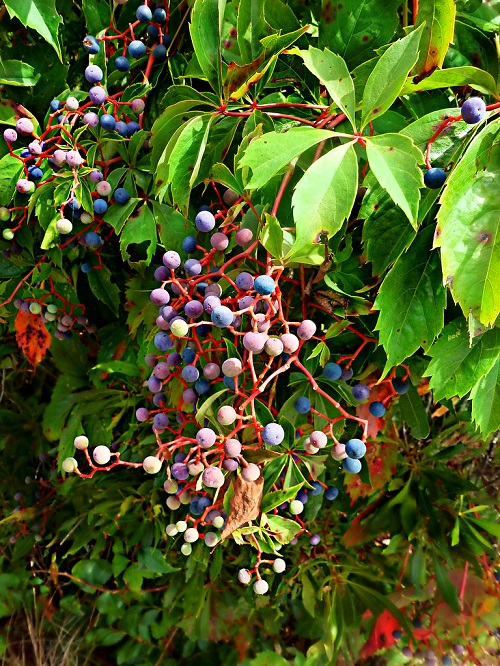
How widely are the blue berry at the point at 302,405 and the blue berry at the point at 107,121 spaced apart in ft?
1.55

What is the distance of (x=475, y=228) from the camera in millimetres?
497

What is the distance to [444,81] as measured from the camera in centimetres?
52

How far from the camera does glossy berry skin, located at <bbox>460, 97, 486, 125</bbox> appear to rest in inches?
18.9

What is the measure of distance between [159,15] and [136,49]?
64 millimetres

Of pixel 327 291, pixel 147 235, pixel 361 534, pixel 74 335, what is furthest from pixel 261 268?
pixel 361 534

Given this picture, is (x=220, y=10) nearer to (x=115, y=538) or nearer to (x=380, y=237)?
(x=380, y=237)

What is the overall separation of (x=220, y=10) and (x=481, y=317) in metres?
0.42

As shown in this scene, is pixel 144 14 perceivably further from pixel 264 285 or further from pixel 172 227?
pixel 264 285

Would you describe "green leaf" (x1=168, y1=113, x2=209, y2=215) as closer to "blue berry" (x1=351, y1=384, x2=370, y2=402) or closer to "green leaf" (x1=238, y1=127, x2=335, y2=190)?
"green leaf" (x1=238, y1=127, x2=335, y2=190)

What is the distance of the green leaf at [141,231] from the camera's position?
755 millimetres

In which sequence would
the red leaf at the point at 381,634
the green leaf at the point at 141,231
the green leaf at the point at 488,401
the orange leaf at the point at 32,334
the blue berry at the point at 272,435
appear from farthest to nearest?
the red leaf at the point at 381,634 < the orange leaf at the point at 32,334 < the green leaf at the point at 141,231 < the green leaf at the point at 488,401 < the blue berry at the point at 272,435

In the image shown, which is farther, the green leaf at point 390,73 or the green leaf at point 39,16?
the green leaf at point 39,16

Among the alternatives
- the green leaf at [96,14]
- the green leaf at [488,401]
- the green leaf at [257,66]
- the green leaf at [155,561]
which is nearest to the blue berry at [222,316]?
the green leaf at [257,66]

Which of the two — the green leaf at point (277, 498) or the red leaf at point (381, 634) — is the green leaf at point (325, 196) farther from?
the red leaf at point (381, 634)
